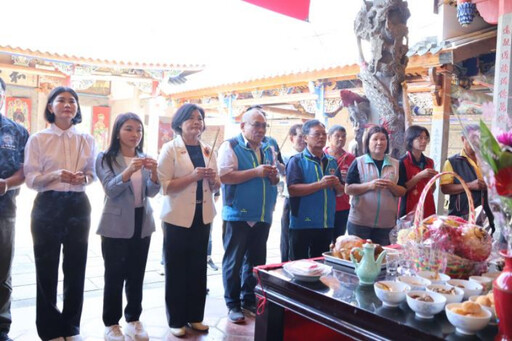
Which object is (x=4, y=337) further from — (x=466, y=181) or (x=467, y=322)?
(x=466, y=181)

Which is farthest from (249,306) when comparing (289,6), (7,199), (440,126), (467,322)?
(440,126)

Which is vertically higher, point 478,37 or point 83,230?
point 478,37

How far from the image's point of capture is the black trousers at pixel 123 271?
8.23 ft

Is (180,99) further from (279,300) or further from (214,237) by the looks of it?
(279,300)

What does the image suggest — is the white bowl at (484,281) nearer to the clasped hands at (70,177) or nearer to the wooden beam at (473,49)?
the clasped hands at (70,177)

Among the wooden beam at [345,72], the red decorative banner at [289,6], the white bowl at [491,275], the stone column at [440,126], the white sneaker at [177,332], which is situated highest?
the wooden beam at [345,72]

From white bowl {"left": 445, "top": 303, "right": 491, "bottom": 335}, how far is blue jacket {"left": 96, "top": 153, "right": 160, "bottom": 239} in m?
1.81

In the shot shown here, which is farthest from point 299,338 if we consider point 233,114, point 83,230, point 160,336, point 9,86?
point 9,86

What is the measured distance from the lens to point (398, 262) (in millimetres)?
1790

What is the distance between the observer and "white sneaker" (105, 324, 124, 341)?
2498 millimetres

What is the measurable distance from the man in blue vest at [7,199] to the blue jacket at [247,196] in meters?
1.26

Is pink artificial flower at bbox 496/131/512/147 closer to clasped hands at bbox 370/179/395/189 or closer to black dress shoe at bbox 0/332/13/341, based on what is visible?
clasped hands at bbox 370/179/395/189

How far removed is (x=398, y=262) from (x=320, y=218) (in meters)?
1.25

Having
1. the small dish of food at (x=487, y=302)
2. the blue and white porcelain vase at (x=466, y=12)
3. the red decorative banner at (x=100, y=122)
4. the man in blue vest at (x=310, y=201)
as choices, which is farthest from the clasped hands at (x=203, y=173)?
the red decorative banner at (x=100, y=122)
